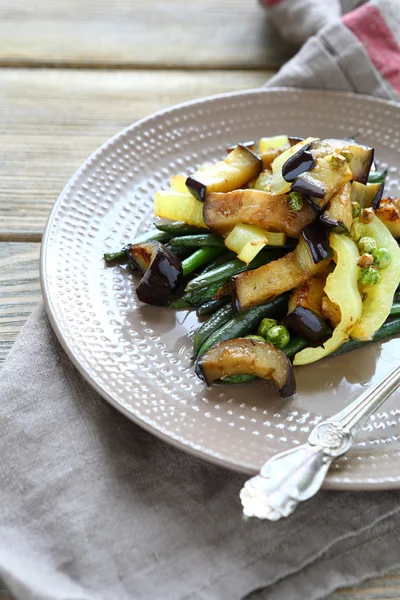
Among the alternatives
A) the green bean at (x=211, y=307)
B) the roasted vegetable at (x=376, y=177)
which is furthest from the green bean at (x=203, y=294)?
the roasted vegetable at (x=376, y=177)

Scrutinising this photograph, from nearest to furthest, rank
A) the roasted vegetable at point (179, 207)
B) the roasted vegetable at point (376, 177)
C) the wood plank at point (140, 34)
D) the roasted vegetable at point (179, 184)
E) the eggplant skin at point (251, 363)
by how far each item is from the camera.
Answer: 1. the eggplant skin at point (251, 363)
2. the roasted vegetable at point (179, 207)
3. the roasted vegetable at point (179, 184)
4. the roasted vegetable at point (376, 177)
5. the wood plank at point (140, 34)

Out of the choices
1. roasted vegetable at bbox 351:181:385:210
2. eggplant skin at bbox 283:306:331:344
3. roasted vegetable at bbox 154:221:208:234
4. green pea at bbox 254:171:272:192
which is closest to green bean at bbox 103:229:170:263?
roasted vegetable at bbox 154:221:208:234

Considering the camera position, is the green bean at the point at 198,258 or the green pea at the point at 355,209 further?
the green bean at the point at 198,258

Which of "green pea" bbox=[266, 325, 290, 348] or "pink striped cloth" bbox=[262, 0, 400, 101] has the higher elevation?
"pink striped cloth" bbox=[262, 0, 400, 101]

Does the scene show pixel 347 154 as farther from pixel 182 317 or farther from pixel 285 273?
pixel 182 317

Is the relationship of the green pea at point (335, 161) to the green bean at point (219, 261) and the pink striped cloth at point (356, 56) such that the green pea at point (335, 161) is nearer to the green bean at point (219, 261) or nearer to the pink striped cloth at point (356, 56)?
the green bean at point (219, 261)

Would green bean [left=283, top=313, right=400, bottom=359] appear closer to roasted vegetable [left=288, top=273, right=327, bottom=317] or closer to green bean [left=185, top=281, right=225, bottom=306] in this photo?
roasted vegetable [left=288, top=273, right=327, bottom=317]

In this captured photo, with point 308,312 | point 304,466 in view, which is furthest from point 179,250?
point 304,466
